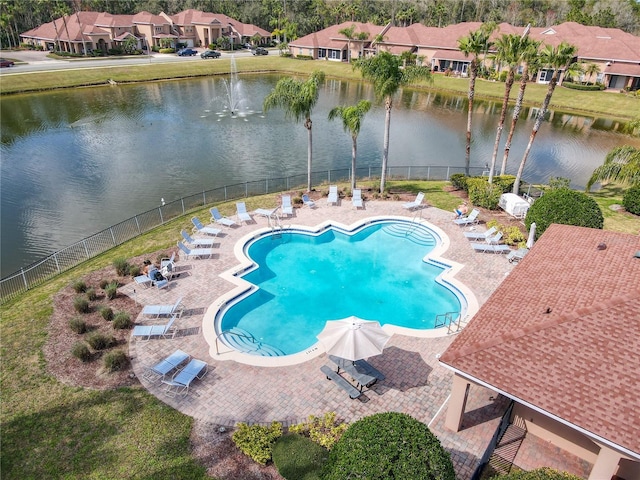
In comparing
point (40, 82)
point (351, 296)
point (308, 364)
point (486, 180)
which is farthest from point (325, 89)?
point (308, 364)

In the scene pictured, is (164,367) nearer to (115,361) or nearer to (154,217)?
(115,361)

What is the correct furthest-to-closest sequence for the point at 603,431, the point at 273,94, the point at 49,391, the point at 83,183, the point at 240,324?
the point at 83,183, the point at 273,94, the point at 240,324, the point at 49,391, the point at 603,431

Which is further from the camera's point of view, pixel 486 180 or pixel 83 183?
pixel 83 183

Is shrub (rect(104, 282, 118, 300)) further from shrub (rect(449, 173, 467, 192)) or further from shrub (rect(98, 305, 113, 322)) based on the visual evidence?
shrub (rect(449, 173, 467, 192))

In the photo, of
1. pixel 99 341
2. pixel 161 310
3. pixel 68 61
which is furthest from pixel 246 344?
pixel 68 61

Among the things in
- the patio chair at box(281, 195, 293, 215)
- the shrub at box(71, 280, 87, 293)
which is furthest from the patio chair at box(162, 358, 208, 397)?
the patio chair at box(281, 195, 293, 215)

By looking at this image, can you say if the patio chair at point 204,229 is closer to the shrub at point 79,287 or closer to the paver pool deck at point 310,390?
the paver pool deck at point 310,390

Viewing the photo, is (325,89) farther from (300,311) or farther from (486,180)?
(300,311)
